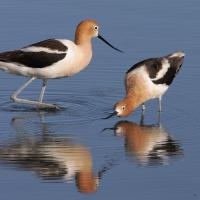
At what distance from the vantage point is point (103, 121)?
1280 cm

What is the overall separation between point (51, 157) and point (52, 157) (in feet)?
0.04

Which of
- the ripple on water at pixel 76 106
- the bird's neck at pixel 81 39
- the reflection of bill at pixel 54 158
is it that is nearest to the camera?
the reflection of bill at pixel 54 158

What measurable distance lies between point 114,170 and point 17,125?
2.28m

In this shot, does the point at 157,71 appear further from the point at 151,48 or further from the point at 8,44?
the point at 8,44

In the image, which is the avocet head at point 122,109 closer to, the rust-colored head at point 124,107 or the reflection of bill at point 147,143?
the rust-colored head at point 124,107

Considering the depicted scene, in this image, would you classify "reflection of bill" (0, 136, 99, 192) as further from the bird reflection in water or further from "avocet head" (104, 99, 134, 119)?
"avocet head" (104, 99, 134, 119)

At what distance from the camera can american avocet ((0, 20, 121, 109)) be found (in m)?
13.7

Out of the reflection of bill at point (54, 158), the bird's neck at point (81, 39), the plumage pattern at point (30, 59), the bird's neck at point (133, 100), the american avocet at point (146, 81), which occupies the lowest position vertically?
the reflection of bill at point (54, 158)

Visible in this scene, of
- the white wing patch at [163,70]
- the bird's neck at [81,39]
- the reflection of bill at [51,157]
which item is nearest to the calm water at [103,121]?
the reflection of bill at [51,157]

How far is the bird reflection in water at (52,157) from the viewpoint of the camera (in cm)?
1056

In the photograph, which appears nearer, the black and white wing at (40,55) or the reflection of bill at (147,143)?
the reflection of bill at (147,143)

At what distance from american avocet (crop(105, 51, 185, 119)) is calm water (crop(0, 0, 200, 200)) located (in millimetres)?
222

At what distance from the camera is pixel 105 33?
53.2 ft

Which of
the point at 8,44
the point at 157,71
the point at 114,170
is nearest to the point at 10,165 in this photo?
the point at 114,170
